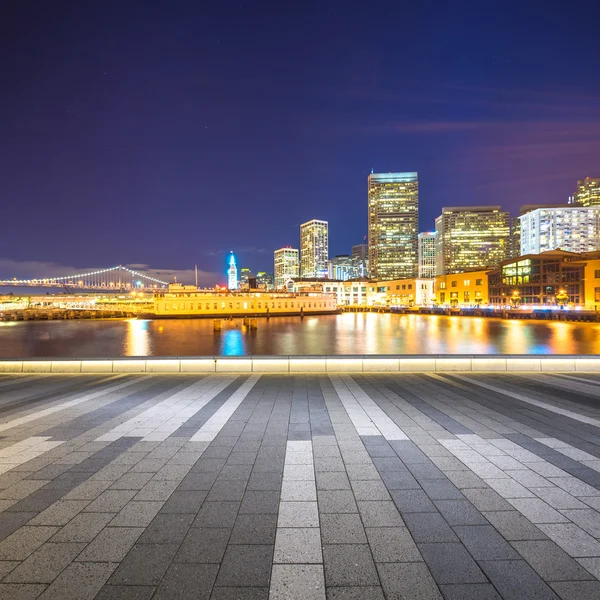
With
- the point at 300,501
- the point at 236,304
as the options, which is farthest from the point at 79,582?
the point at 236,304

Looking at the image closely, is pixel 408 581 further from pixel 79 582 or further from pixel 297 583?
pixel 79 582

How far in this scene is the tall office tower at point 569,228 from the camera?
536ft

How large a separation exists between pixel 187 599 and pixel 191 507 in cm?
156

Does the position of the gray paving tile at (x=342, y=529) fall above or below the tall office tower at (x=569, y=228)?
below

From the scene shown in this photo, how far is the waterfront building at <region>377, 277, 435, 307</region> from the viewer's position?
13612 cm

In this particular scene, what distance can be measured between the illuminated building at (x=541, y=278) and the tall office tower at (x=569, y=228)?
297ft

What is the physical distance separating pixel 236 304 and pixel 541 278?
301 feet

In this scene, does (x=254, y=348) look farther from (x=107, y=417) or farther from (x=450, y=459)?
(x=450, y=459)

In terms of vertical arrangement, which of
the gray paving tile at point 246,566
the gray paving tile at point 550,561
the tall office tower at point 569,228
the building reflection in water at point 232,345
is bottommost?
the building reflection in water at point 232,345

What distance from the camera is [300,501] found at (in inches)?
191

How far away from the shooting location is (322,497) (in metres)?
4.98

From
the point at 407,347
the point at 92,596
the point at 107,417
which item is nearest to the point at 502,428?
the point at 92,596

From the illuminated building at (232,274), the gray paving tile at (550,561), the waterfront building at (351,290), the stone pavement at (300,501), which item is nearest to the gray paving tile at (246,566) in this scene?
the stone pavement at (300,501)

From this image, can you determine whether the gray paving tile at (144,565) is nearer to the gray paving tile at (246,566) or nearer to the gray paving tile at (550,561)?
the gray paving tile at (246,566)
